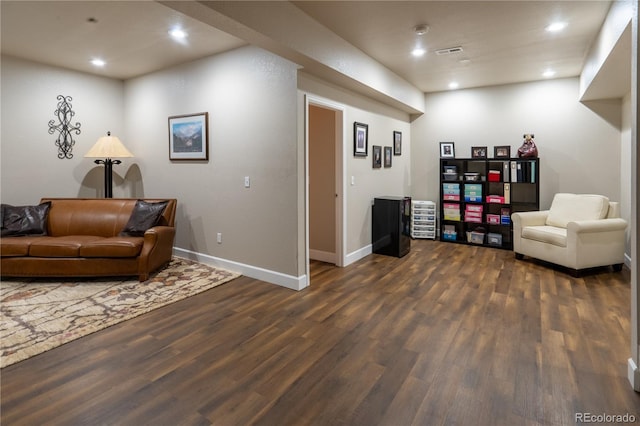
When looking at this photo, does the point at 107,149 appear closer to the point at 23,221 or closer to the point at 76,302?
the point at 23,221

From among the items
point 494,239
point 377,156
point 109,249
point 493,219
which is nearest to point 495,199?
point 493,219

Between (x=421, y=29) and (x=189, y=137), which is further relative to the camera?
(x=189, y=137)

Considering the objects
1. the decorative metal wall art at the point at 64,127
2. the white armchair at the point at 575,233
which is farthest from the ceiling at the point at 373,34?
the white armchair at the point at 575,233

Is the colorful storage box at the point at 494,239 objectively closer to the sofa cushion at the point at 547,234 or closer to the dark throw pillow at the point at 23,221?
the sofa cushion at the point at 547,234

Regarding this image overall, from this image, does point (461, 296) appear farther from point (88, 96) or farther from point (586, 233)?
point (88, 96)

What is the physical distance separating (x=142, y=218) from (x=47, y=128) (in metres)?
2.11

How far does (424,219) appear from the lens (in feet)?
20.8

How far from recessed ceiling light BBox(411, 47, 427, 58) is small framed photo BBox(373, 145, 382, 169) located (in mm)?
1409

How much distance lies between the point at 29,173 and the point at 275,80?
367cm

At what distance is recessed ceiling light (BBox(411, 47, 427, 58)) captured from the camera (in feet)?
13.2

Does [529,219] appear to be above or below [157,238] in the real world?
above

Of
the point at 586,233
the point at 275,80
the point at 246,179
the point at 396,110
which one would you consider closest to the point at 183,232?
the point at 246,179

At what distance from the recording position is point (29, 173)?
188 inches

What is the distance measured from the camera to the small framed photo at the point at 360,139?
4.71m
